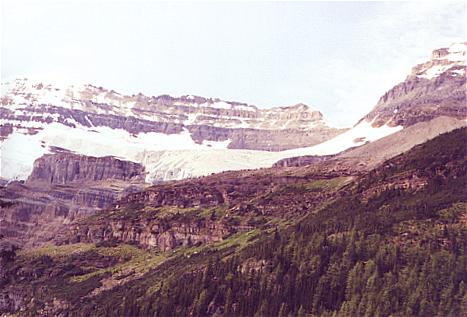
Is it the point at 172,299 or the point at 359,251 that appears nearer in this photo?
the point at 359,251

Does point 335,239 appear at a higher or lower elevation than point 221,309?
higher

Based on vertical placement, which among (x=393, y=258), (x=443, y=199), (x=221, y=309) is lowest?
(x=221, y=309)

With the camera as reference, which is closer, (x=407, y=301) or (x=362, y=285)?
(x=407, y=301)

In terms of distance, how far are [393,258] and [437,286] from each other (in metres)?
19.8

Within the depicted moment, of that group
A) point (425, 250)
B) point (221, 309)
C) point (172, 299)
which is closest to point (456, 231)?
A: point (425, 250)

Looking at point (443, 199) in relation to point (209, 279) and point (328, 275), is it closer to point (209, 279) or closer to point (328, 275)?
point (328, 275)

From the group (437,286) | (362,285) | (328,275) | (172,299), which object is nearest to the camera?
(437,286)

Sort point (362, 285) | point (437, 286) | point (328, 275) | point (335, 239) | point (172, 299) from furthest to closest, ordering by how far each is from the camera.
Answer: point (172, 299), point (335, 239), point (328, 275), point (362, 285), point (437, 286)

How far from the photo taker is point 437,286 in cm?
14050

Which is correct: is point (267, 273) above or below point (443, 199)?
below

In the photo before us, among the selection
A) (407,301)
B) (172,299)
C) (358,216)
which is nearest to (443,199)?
(358,216)

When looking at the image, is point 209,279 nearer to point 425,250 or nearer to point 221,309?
point 221,309

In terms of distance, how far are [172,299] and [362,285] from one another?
189 feet

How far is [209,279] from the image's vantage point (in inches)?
7510
